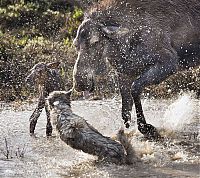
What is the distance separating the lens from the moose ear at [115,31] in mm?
8859

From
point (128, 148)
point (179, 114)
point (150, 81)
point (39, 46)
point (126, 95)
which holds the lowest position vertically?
point (128, 148)

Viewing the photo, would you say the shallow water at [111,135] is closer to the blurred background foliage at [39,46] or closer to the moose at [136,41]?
the moose at [136,41]

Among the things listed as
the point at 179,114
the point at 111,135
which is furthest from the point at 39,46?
the point at 111,135

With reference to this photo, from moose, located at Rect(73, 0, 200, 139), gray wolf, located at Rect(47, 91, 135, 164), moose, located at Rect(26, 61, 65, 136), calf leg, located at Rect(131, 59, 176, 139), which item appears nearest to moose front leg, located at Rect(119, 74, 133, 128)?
moose, located at Rect(73, 0, 200, 139)

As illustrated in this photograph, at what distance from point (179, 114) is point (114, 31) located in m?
2.01

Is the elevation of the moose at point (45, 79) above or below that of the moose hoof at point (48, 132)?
above

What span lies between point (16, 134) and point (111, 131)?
1.37m

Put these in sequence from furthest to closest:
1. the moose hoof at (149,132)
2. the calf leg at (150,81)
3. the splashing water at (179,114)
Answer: the splashing water at (179,114)
the moose hoof at (149,132)
the calf leg at (150,81)

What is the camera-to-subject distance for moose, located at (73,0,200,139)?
29.0 ft

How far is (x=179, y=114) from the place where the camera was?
10.1 m

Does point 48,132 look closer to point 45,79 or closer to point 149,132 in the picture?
point 45,79

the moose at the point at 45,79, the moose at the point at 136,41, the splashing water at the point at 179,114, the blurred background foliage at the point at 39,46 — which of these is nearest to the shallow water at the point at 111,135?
the splashing water at the point at 179,114

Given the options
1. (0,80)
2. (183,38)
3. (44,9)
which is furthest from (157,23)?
(44,9)

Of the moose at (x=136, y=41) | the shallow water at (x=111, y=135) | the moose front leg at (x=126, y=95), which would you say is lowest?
the shallow water at (x=111, y=135)
